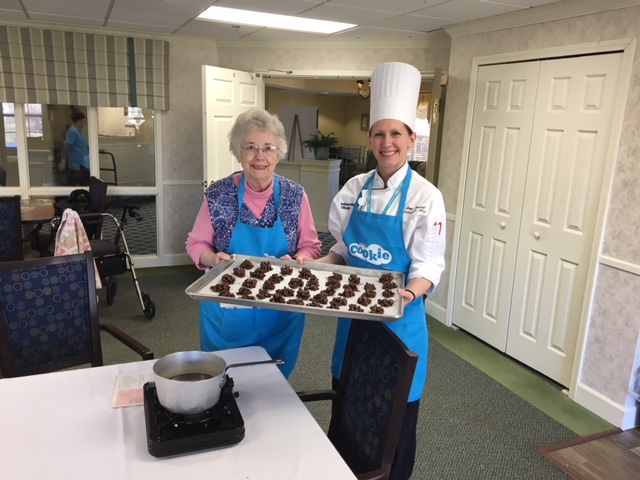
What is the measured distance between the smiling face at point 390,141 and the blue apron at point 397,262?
0.09 m

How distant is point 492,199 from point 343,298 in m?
2.36

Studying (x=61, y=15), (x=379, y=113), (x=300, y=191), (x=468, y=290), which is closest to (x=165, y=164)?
(x=61, y=15)

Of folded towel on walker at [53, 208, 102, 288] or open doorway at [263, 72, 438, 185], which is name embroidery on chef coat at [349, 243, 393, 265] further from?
open doorway at [263, 72, 438, 185]

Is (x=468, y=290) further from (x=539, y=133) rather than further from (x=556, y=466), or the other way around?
(x=556, y=466)

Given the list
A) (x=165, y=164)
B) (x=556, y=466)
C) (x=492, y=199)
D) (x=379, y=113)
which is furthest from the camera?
(x=165, y=164)

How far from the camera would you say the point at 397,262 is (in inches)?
66.5

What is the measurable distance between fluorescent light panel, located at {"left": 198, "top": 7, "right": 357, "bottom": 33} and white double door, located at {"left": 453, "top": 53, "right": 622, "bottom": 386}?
1311mm

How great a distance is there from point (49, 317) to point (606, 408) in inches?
111

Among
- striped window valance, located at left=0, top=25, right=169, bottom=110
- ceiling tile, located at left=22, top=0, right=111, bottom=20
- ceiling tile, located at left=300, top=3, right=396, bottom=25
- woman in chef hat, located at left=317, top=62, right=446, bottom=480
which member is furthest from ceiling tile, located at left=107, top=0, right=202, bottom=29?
woman in chef hat, located at left=317, top=62, right=446, bottom=480

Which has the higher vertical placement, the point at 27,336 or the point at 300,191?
the point at 300,191

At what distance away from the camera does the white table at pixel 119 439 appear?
3.62ft

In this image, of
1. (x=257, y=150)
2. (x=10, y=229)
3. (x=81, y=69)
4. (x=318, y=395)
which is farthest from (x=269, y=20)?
(x=318, y=395)

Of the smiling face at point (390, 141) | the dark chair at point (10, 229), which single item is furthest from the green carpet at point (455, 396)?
the smiling face at point (390, 141)

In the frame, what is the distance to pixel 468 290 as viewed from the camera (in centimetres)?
385
